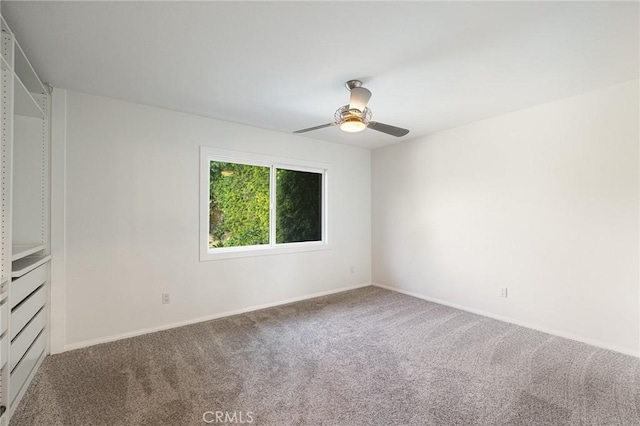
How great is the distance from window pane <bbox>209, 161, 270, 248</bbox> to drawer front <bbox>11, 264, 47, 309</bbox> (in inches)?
57.8

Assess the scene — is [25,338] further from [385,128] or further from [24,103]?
[385,128]

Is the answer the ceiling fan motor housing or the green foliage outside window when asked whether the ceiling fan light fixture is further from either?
the green foliage outside window

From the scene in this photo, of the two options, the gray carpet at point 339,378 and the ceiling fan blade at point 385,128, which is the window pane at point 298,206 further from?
the ceiling fan blade at point 385,128

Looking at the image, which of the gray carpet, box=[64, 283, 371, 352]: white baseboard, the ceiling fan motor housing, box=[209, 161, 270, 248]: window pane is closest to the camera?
the gray carpet

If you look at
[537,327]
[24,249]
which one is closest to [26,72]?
[24,249]

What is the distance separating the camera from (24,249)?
2.07 m

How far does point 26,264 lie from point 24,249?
4.9 inches

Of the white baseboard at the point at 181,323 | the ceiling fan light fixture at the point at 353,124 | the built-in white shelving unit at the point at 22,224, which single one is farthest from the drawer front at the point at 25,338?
the ceiling fan light fixture at the point at 353,124

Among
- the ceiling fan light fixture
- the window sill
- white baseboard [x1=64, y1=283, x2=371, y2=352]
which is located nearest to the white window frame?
the window sill

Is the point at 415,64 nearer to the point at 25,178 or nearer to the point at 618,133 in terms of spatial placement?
the point at 618,133

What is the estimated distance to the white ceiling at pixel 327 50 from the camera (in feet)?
5.27

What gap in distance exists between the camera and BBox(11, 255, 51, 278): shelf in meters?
1.76

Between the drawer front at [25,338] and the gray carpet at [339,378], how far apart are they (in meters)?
0.29

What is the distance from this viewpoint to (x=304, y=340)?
2.77 meters
